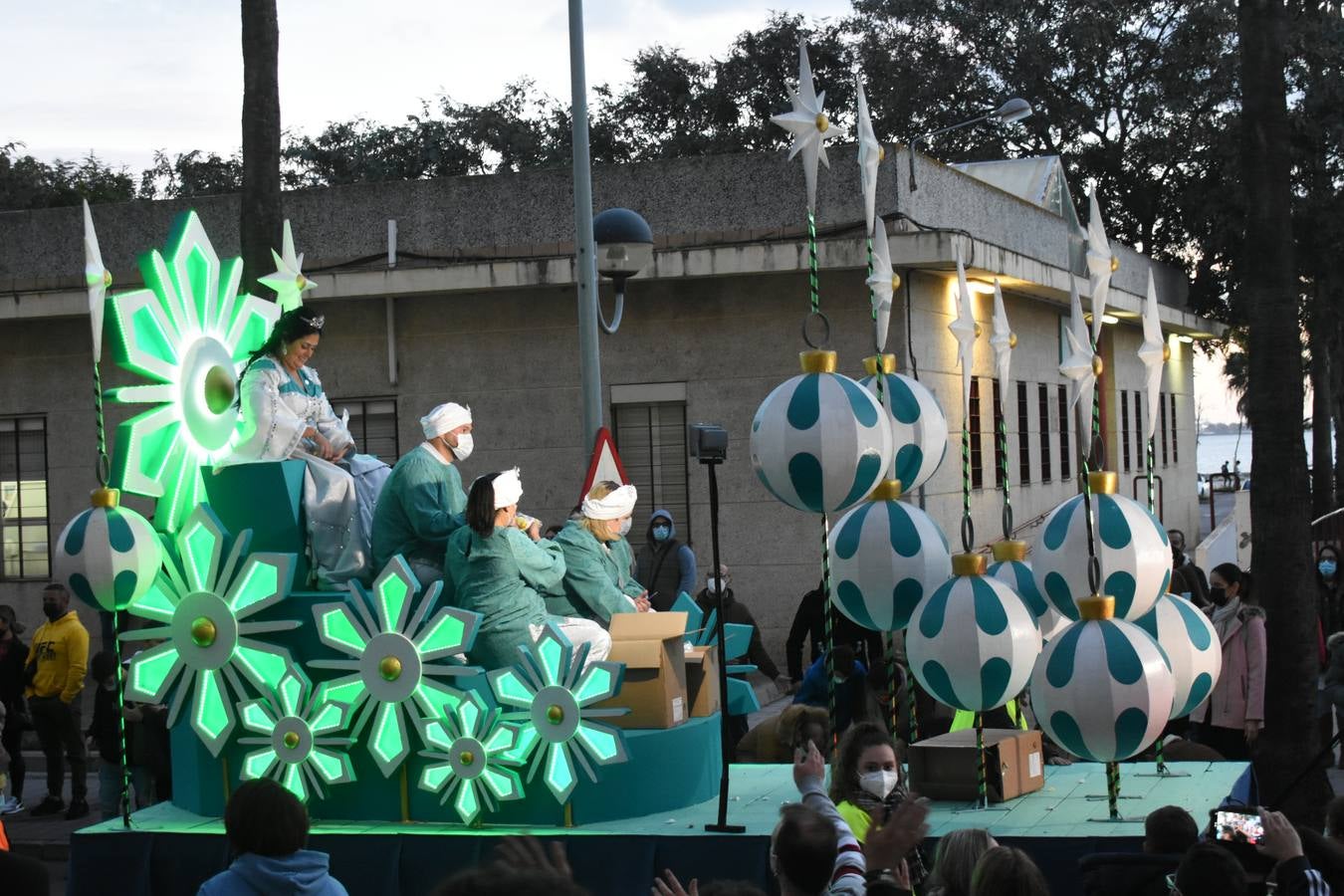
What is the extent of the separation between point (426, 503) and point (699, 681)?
72.4 inches

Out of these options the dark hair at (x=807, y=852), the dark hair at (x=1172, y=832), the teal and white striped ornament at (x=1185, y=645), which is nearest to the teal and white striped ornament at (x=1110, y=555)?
the teal and white striped ornament at (x=1185, y=645)

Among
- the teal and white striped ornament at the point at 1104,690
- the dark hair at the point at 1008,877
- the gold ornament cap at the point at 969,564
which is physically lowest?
the dark hair at the point at 1008,877

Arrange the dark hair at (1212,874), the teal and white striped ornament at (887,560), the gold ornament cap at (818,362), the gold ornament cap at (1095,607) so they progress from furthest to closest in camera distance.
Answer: the teal and white striped ornament at (887,560) < the gold ornament cap at (818,362) < the gold ornament cap at (1095,607) < the dark hair at (1212,874)

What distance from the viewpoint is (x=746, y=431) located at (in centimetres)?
1827

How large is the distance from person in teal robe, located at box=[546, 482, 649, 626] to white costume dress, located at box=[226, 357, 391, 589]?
1.18 m

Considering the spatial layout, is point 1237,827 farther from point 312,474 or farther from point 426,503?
point 312,474

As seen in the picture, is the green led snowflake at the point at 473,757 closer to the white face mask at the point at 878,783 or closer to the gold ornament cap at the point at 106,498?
the gold ornament cap at the point at 106,498

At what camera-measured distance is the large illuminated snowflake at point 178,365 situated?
8961 millimetres

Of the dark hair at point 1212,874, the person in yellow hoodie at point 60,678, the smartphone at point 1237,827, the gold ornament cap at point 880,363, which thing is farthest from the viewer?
the person in yellow hoodie at point 60,678

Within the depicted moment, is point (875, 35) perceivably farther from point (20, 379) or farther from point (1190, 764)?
point (1190, 764)

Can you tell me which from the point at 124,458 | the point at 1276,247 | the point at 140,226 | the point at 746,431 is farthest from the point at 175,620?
the point at 140,226

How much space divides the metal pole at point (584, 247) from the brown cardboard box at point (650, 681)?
411cm

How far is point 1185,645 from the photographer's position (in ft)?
26.2

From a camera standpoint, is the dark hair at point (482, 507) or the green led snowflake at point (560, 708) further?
the dark hair at point (482, 507)
